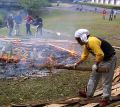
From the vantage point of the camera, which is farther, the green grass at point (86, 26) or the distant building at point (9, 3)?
the distant building at point (9, 3)

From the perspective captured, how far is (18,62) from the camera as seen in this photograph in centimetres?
1474

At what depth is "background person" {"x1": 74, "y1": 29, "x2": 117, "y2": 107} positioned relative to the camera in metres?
9.30

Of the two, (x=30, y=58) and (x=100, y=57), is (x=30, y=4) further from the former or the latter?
(x=100, y=57)

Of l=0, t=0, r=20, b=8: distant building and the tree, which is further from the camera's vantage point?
the tree

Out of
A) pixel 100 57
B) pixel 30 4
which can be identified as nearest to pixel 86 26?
pixel 30 4

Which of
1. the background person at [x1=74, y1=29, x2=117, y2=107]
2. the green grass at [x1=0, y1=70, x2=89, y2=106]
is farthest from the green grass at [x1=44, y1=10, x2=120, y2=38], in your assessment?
the background person at [x1=74, y1=29, x2=117, y2=107]

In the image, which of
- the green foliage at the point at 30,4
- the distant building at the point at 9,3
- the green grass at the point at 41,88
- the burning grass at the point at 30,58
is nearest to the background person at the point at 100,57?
the green grass at the point at 41,88

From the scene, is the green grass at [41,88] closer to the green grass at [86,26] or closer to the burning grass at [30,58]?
the burning grass at [30,58]

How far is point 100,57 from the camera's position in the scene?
930 centimetres

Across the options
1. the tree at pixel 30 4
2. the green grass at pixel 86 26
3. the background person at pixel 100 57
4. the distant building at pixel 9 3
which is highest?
the background person at pixel 100 57

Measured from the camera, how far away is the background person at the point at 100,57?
9.30m

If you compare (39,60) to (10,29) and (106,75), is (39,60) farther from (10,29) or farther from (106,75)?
(10,29)

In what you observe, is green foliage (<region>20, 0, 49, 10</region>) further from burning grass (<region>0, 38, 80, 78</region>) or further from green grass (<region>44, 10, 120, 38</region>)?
burning grass (<region>0, 38, 80, 78</region>)

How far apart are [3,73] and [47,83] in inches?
81.7
